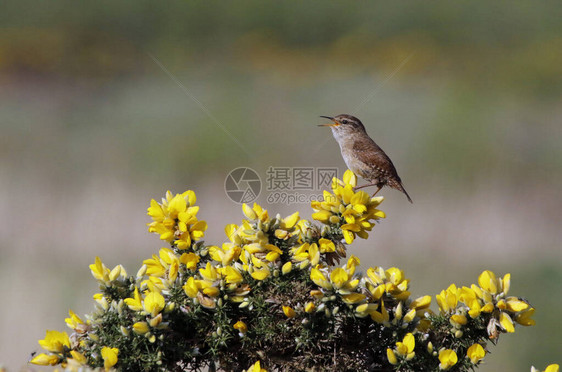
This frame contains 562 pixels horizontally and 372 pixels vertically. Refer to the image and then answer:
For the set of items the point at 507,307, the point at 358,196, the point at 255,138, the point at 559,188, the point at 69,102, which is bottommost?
the point at 507,307

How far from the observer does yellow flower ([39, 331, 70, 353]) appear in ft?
7.16

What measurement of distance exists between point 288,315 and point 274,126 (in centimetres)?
482

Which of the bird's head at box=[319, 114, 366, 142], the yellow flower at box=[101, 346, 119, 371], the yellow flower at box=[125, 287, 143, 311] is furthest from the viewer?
the bird's head at box=[319, 114, 366, 142]

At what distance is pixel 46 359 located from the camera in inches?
85.7

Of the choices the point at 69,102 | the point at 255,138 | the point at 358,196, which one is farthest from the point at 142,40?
the point at 358,196

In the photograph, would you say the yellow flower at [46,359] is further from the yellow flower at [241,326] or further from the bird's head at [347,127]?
the bird's head at [347,127]

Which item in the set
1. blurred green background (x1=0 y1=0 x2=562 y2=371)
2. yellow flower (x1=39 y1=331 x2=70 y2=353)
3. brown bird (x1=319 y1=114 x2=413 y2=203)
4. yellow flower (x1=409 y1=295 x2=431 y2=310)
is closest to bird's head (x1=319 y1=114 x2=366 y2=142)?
brown bird (x1=319 y1=114 x2=413 y2=203)

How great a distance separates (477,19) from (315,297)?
7117 millimetres

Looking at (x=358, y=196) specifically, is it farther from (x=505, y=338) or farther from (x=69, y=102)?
(x=69, y=102)

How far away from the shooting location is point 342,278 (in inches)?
84.3

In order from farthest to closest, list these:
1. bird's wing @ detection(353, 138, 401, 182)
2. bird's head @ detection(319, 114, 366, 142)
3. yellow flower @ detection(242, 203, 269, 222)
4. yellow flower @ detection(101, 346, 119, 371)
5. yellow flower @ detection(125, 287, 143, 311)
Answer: bird's head @ detection(319, 114, 366, 142), bird's wing @ detection(353, 138, 401, 182), yellow flower @ detection(242, 203, 269, 222), yellow flower @ detection(125, 287, 143, 311), yellow flower @ detection(101, 346, 119, 371)

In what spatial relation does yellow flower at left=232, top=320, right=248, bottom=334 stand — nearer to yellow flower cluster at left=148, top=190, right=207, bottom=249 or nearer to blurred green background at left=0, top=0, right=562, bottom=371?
yellow flower cluster at left=148, top=190, right=207, bottom=249

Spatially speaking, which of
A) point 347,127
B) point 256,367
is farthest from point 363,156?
point 256,367

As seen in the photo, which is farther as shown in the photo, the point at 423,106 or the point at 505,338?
the point at 423,106
